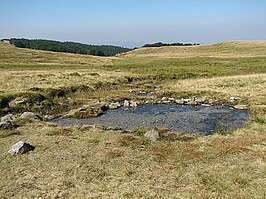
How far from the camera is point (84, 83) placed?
43.2 m

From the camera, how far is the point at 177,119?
25812 millimetres

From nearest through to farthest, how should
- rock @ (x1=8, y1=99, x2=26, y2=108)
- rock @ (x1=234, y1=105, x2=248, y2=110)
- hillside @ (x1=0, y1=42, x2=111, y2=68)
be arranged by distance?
rock @ (x1=8, y1=99, x2=26, y2=108)
rock @ (x1=234, y1=105, x2=248, y2=110)
hillside @ (x1=0, y1=42, x2=111, y2=68)

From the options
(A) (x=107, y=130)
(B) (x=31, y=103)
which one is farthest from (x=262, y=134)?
(B) (x=31, y=103)

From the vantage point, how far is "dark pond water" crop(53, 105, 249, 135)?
2347 centimetres

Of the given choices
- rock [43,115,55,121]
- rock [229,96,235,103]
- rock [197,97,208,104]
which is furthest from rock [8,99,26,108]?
rock [229,96,235,103]

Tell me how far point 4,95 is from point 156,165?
72.5 ft

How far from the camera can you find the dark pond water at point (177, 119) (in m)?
23.5

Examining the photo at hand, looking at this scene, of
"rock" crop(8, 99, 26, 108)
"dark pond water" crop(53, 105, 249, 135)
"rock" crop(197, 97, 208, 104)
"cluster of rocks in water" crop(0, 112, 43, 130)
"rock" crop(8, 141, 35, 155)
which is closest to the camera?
"rock" crop(8, 141, 35, 155)

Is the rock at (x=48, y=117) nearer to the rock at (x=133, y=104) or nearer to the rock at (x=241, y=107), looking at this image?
the rock at (x=133, y=104)

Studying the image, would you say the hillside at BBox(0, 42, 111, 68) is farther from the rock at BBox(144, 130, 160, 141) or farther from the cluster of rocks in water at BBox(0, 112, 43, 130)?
the rock at BBox(144, 130, 160, 141)

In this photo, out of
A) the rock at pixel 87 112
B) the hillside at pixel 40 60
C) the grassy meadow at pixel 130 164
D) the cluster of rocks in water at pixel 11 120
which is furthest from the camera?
the hillside at pixel 40 60

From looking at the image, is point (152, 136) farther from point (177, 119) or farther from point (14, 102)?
point (14, 102)

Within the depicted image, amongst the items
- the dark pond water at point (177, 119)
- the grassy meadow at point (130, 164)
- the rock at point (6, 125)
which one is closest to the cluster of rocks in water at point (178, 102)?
the dark pond water at point (177, 119)

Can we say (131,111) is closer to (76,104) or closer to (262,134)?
(76,104)
